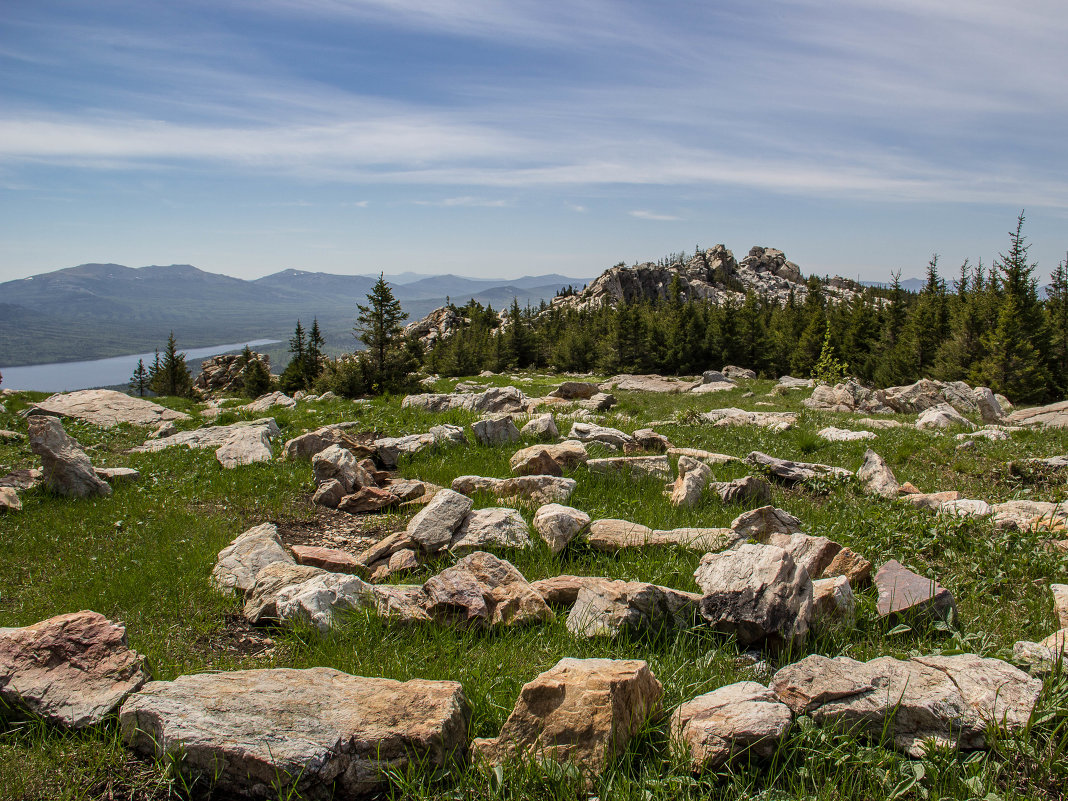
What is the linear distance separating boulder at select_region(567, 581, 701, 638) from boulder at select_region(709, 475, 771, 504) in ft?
12.6

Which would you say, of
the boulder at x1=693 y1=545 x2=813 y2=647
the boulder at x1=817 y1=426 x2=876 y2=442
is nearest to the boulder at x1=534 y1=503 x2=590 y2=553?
the boulder at x1=693 y1=545 x2=813 y2=647

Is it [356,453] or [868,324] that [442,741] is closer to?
[356,453]

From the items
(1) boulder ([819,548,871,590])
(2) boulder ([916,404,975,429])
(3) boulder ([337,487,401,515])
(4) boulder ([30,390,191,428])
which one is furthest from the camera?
(4) boulder ([30,390,191,428])

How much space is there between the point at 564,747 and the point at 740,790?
977mm

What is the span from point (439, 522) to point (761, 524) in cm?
391

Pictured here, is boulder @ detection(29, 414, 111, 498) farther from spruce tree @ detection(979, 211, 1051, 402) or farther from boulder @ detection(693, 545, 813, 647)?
spruce tree @ detection(979, 211, 1051, 402)

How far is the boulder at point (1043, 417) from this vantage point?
63.0 feet

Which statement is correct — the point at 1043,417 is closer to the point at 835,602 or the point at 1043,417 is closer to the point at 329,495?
the point at 835,602

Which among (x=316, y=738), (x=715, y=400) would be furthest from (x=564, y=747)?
(x=715, y=400)

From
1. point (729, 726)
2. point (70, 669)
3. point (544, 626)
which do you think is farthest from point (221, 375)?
point (729, 726)

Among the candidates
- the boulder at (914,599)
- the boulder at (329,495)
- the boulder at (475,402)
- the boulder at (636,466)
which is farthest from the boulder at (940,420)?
the boulder at (329,495)

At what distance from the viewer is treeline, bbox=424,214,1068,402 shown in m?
47.9

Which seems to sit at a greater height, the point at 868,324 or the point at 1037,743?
the point at 868,324

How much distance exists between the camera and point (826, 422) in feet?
63.1
